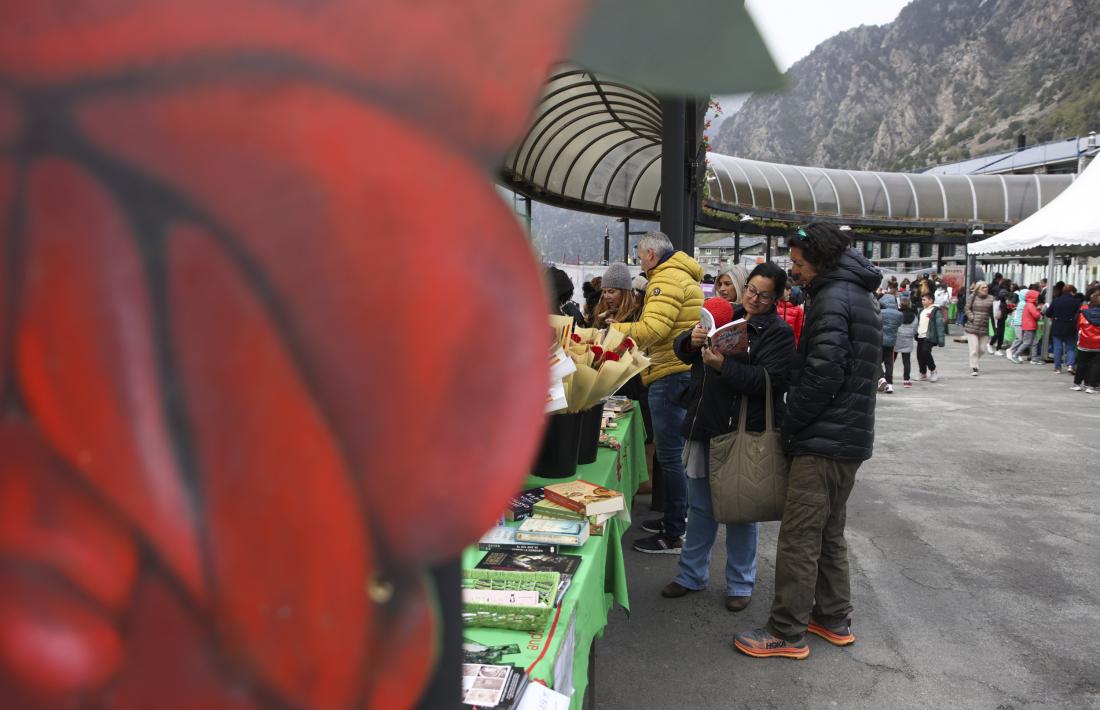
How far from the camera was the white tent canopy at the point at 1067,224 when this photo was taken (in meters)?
11.5

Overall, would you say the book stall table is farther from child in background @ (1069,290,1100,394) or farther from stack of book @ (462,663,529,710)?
child in background @ (1069,290,1100,394)

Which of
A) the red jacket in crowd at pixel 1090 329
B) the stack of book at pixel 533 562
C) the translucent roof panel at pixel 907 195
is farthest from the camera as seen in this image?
the translucent roof panel at pixel 907 195

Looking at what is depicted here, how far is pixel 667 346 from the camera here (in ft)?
14.3

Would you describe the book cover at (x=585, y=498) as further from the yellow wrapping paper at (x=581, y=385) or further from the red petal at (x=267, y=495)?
the red petal at (x=267, y=495)

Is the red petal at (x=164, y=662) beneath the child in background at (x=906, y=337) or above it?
above

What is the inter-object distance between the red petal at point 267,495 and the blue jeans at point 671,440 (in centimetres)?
396

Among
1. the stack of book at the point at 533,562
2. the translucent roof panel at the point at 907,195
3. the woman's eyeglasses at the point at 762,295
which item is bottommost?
the stack of book at the point at 533,562

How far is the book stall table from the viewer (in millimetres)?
1774

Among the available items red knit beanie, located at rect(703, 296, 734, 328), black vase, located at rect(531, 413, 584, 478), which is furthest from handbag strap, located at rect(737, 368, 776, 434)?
black vase, located at rect(531, 413, 584, 478)

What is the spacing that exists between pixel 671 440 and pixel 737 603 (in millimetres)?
1032

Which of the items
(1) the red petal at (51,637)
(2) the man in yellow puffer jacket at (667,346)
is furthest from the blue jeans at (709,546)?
(1) the red petal at (51,637)

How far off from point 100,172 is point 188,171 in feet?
0.16

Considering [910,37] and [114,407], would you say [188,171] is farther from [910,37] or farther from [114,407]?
[910,37]

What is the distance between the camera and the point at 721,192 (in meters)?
21.3
